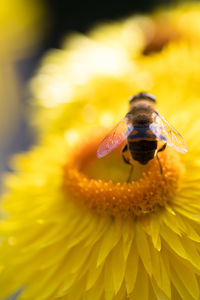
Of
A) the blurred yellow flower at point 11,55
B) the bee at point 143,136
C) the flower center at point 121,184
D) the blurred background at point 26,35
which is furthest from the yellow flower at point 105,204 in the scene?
the blurred yellow flower at point 11,55

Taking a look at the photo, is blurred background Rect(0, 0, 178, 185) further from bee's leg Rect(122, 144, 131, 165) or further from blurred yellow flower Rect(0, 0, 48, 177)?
bee's leg Rect(122, 144, 131, 165)

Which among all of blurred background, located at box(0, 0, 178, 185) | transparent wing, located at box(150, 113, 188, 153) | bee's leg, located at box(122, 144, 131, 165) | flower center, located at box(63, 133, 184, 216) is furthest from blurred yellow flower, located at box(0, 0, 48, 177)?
transparent wing, located at box(150, 113, 188, 153)

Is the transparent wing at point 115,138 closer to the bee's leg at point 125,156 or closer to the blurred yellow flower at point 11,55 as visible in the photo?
the bee's leg at point 125,156

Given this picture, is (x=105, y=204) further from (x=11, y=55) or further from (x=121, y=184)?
(x=11, y=55)

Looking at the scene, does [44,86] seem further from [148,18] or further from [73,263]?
[73,263]

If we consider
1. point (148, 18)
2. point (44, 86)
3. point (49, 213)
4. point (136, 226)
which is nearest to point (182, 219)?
point (136, 226)

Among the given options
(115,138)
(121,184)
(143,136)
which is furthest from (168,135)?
(121,184)
